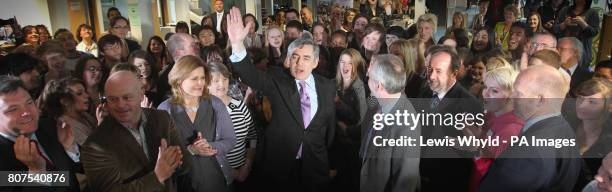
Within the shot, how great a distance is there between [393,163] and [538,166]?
780mm

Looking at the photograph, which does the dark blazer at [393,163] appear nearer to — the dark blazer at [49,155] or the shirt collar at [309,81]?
the shirt collar at [309,81]

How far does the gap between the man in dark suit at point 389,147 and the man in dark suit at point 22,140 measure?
1605 mm

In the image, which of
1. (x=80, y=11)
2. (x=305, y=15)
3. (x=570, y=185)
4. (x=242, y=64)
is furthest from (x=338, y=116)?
(x=80, y=11)

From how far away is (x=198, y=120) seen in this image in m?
2.65

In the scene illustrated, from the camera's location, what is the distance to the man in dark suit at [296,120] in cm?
286

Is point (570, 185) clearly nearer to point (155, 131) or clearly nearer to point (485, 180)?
point (485, 180)

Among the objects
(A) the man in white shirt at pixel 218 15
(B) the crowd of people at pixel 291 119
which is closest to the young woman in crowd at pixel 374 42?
(B) the crowd of people at pixel 291 119

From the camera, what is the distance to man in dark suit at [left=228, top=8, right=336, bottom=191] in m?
2.86

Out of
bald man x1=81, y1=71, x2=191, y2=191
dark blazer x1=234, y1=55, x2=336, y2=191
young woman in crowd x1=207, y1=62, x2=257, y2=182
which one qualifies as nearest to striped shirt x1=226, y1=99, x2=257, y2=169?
young woman in crowd x1=207, y1=62, x2=257, y2=182

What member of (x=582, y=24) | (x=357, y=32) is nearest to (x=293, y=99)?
(x=357, y=32)

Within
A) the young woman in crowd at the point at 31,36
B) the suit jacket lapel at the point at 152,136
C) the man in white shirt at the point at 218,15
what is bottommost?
the suit jacket lapel at the point at 152,136

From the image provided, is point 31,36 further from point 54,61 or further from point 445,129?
point 445,129

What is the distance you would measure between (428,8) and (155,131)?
37.9 feet

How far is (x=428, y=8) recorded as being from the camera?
12.5 m
